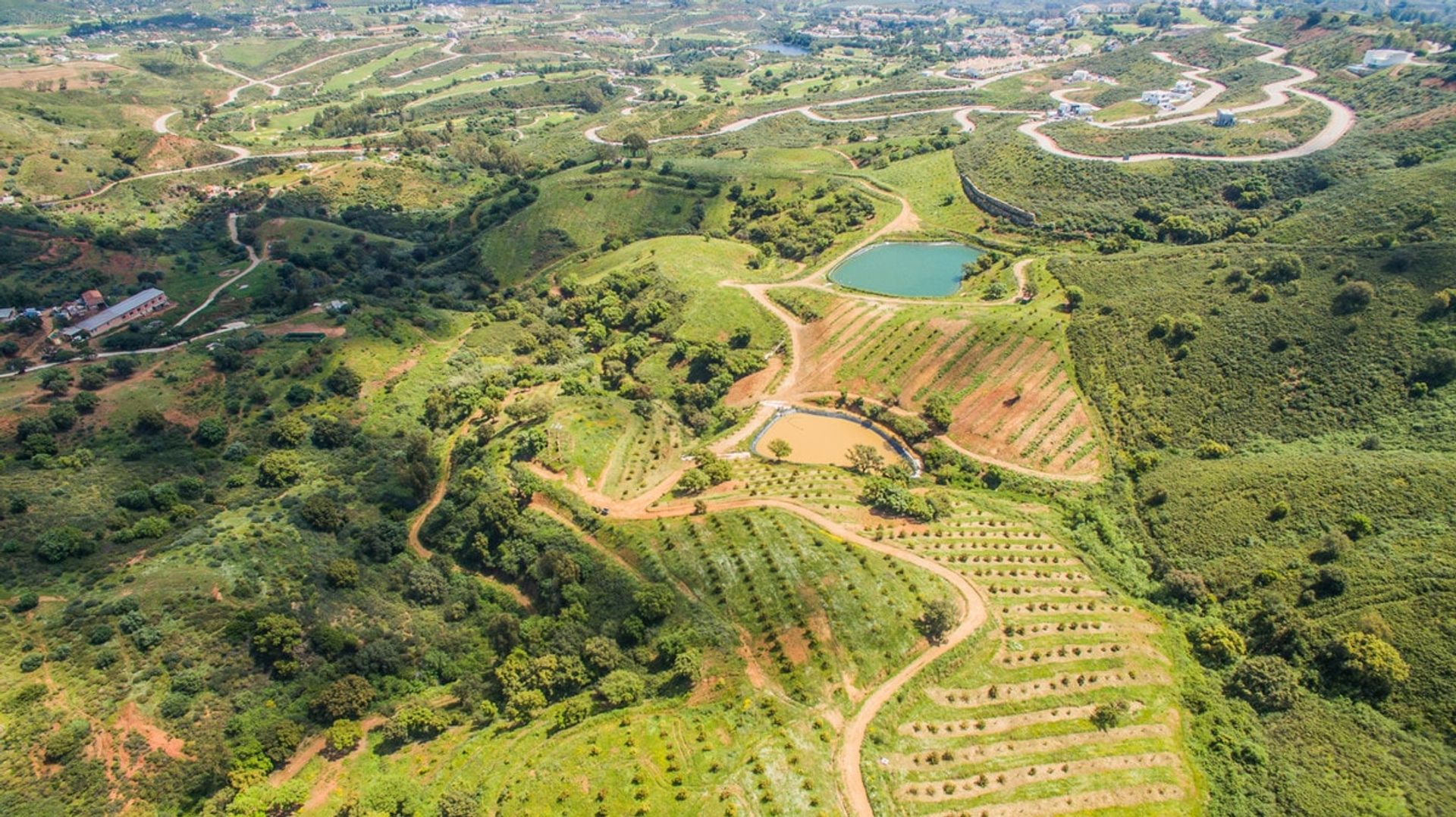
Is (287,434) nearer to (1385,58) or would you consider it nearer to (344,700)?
(344,700)

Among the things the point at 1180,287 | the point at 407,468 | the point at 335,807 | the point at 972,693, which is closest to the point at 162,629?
the point at 335,807

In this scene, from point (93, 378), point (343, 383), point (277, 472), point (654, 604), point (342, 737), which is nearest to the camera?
point (342, 737)

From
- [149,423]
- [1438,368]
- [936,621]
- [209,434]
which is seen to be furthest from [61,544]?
[1438,368]

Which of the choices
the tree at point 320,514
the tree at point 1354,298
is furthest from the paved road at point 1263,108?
the tree at point 320,514

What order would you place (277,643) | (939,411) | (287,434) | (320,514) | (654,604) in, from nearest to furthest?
(277,643), (654,604), (320,514), (287,434), (939,411)

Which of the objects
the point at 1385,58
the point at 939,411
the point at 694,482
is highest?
the point at 1385,58

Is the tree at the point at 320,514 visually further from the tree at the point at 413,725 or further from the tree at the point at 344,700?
the tree at the point at 413,725

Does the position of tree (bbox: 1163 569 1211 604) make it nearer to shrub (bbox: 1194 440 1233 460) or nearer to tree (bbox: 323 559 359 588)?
shrub (bbox: 1194 440 1233 460)

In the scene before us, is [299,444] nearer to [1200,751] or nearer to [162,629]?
[162,629]
